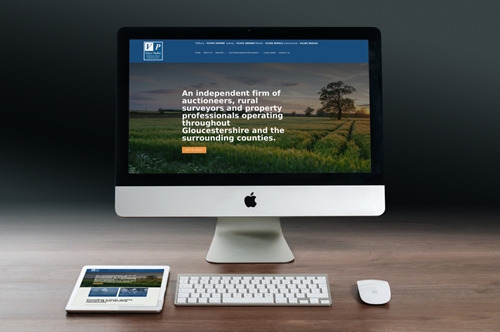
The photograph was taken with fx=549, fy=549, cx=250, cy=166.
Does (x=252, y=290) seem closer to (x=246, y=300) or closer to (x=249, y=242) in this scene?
(x=246, y=300)

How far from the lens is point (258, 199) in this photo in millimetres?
1541

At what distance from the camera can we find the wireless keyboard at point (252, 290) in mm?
1282

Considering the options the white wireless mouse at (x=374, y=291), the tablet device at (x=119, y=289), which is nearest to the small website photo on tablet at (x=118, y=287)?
the tablet device at (x=119, y=289)

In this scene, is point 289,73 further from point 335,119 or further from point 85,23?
point 85,23

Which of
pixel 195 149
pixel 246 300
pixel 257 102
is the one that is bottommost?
pixel 246 300

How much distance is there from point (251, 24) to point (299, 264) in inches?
51.0

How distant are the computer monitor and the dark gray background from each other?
0.89 meters

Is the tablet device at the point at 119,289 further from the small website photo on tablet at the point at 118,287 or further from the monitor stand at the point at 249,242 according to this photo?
the monitor stand at the point at 249,242

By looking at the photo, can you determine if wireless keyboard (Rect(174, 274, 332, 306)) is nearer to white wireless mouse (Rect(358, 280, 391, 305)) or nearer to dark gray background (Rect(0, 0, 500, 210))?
white wireless mouse (Rect(358, 280, 391, 305))

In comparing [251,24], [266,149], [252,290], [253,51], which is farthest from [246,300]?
[251,24]

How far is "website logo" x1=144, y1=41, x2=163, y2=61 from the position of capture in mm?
1565

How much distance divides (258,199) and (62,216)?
93 centimetres

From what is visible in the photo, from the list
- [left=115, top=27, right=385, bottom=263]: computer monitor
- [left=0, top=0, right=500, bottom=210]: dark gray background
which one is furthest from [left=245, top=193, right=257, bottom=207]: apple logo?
[left=0, top=0, right=500, bottom=210]: dark gray background

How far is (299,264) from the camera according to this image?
1.56 meters
